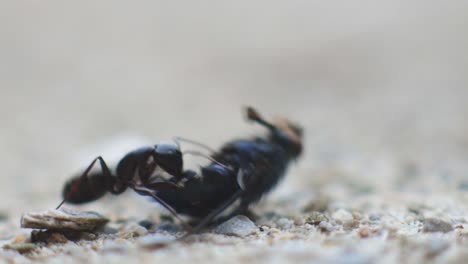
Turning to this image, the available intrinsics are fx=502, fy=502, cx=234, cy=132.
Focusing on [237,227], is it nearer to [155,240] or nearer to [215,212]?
[215,212]

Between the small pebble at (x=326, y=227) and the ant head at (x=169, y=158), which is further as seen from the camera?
the ant head at (x=169, y=158)

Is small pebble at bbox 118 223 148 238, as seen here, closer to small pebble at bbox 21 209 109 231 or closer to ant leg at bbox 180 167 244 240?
small pebble at bbox 21 209 109 231

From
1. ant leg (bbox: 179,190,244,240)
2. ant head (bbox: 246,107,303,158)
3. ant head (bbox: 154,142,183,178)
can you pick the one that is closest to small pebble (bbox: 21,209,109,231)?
ant head (bbox: 154,142,183,178)

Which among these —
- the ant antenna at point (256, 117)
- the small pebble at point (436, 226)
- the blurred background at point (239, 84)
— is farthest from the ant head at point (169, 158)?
the blurred background at point (239, 84)

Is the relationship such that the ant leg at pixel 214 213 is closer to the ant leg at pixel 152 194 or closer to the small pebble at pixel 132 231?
the ant leg at pixel 152 194

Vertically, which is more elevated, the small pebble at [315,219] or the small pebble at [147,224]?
the small pebble at [315,219]

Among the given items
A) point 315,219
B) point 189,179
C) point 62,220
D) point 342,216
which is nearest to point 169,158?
point 189,179
